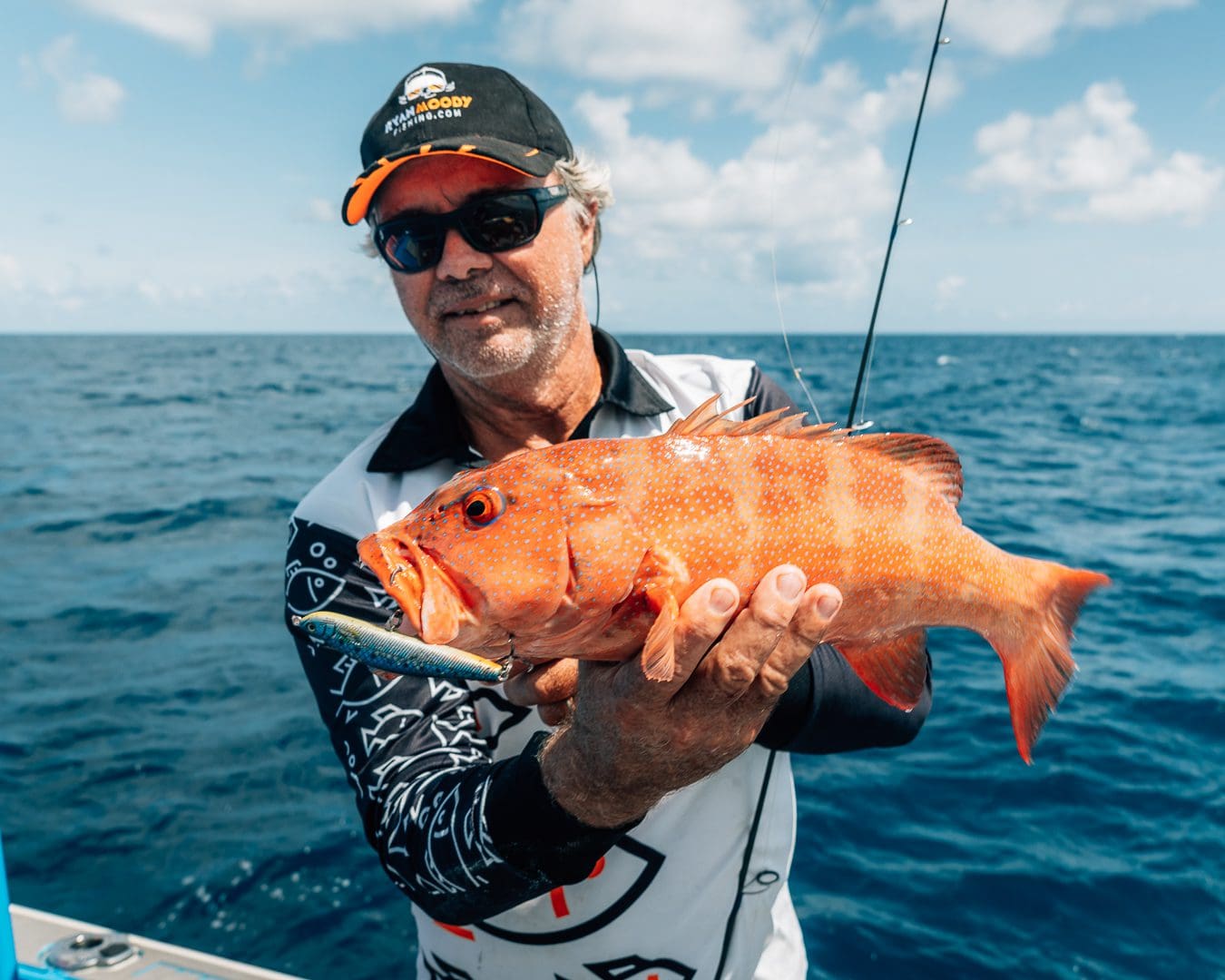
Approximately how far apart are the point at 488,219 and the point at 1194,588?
10.2 meters

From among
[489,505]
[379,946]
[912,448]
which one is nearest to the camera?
[489,505]

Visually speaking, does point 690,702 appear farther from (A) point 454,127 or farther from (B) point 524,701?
(A) point 454,127

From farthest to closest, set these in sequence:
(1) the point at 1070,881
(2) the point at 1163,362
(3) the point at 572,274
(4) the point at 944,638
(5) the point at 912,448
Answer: (2) the point at 1163,362, (4) the point at 944,638, (1) the point at 1070,881, (3) the point at 572,274, (5) the point at 912,448

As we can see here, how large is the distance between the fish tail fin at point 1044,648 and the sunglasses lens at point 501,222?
1.84 m

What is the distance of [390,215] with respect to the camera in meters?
2.81

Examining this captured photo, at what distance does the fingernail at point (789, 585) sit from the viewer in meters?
1.80

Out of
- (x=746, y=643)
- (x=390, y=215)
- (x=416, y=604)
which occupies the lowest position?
(x=746, y=643)

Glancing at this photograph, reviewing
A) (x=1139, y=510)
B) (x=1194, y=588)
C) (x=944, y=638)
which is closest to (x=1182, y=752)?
(x=944, y=638)

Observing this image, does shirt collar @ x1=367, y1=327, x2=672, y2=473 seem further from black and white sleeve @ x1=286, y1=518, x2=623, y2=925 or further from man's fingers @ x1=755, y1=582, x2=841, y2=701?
man's fingers @ x1=755, y1=582, x2=841, y2=701

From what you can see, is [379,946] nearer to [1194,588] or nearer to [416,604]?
[416,604]

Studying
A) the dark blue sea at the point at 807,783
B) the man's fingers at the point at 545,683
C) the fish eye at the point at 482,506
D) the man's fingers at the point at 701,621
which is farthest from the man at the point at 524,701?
the dark blue sea at the point at 807,783

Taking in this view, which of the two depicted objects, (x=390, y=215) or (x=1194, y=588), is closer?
(x=390, y=215)

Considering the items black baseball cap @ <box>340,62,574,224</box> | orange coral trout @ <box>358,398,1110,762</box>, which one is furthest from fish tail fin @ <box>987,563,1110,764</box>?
black baseball cap @ <box>340,62,574,224</box>

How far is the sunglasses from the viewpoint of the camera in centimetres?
275
